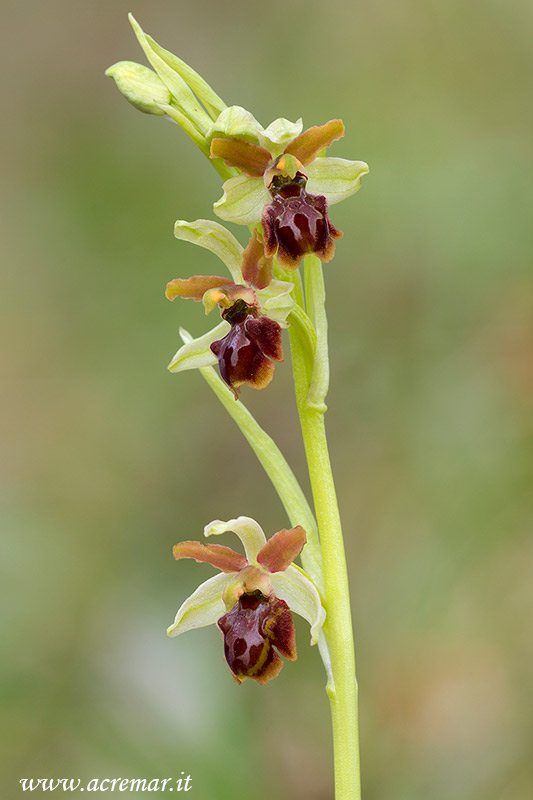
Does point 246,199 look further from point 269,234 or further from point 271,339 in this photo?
point 271,339

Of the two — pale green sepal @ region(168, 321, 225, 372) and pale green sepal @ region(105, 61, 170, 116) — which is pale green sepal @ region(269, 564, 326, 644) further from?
pale green sepal @ region(105, 61, 170, 116)

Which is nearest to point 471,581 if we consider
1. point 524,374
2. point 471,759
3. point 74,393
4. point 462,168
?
point 471,759

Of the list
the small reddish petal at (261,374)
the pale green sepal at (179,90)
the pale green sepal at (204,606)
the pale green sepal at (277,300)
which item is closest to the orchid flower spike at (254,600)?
the pale green sepal at (204,606)

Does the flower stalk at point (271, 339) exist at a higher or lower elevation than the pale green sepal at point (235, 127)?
lower

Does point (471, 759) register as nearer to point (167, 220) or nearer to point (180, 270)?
point (180, 270)

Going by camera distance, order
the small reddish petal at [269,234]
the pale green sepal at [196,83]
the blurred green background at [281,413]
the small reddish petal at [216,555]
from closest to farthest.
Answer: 1. the small reddish petal at [269,234]
2. the small reddish petal at [216,555]
3. the pale green sepal at [196,83]
4. the blurred green background at [281,413]

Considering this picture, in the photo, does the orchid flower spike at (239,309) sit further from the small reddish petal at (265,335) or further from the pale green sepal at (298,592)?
the pale green sepal at (298,592)

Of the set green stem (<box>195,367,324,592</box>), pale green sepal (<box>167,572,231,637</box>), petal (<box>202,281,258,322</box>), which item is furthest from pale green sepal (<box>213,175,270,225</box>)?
pale green sepal (<box>167,572,231,637</box>)
